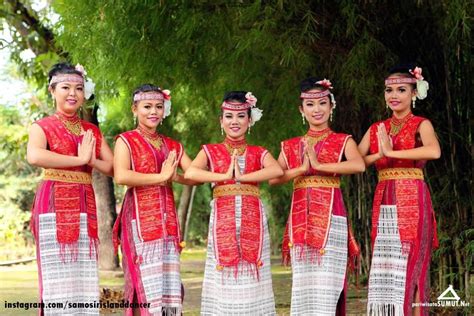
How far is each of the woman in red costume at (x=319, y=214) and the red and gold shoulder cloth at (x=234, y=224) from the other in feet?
0.74

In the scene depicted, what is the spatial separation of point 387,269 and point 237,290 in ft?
3.09

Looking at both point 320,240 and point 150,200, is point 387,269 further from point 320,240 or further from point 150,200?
point 150,200

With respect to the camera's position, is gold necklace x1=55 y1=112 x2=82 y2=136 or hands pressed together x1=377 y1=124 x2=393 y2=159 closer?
gold necklace x1=55 y1=112 x2=82 y2=136

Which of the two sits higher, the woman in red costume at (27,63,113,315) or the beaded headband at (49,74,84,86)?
the beaded headband at (49,74,84,86)

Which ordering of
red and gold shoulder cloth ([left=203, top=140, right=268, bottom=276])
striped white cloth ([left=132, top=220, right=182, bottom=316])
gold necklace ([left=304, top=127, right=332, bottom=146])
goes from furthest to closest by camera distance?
gold necklace ([left=304, top=127, right=332, bottom=146]), red and gold shoulder cloth ([left=203, top=140, right=268, bottom=276]), striped white cloth ([left=132, top=220, right=182, bottom=316])

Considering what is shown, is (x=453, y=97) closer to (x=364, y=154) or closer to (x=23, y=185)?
(x=364, y=154)

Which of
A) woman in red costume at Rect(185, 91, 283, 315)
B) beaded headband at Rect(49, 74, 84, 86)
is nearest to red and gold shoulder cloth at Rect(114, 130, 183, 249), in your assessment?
woman in red costume at Rect(185, 91, 283, 315)

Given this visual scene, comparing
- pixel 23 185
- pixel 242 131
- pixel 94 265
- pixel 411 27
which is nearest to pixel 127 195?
pixel 94 265

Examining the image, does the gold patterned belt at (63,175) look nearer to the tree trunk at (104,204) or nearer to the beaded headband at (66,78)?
the beaded headband at (66,78)

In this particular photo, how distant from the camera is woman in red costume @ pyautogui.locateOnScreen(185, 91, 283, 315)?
13.3ft

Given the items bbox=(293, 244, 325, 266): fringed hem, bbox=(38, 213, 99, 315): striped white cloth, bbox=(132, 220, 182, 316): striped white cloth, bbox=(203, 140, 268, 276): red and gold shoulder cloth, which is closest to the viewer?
bbox=(38, 213, 99, 315): striped white cloth

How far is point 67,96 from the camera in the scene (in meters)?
3.99

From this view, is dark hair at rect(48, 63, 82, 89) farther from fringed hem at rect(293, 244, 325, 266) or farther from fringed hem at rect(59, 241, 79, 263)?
fringed hem at rect(293, 244, 325, 266)

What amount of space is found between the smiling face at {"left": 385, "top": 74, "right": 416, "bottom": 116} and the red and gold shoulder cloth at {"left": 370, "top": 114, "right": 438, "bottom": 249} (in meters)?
0.07
